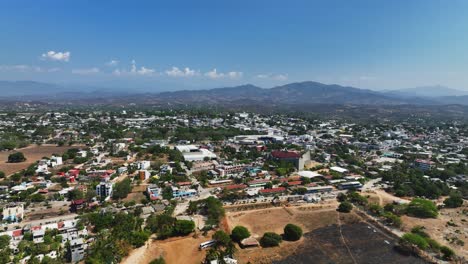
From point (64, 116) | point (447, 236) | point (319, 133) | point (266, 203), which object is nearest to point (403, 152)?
point (319, 133)

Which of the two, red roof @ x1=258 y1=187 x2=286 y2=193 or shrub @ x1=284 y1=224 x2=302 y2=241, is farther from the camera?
red roof @ x1=258 y1=187 x2=286 y2=193

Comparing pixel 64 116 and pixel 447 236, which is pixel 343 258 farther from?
pixel 64 116

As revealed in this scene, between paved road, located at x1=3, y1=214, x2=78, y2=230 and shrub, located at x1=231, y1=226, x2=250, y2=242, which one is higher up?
shrub, located at x1=231, y1=226, x2=250, y2=242

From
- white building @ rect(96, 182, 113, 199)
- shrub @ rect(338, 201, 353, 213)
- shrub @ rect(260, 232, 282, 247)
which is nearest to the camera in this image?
shrub @ rect(260, 232, 282, 247)

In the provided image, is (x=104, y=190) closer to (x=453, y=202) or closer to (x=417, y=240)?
(x=417, y=240)

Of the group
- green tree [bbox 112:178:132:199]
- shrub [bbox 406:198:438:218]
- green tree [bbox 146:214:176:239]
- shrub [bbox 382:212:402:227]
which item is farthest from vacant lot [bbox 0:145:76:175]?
shrub [bbox 406:198:438:218]

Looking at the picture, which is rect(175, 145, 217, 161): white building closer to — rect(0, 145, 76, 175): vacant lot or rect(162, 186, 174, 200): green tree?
rect(162, 186, 174, 200): green tree

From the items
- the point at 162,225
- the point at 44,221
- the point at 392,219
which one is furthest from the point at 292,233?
the point at 44,221
